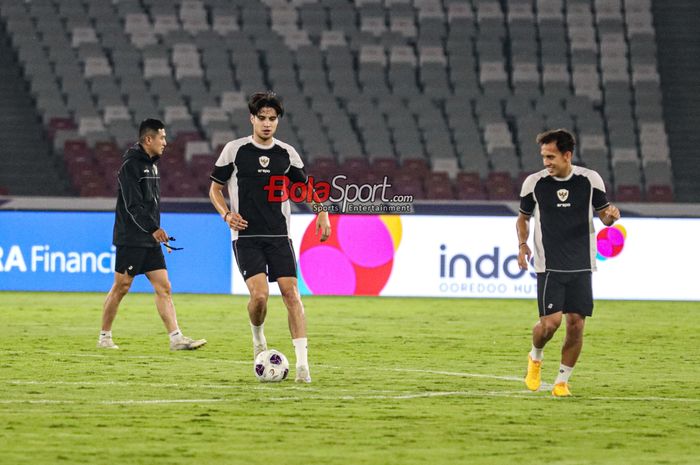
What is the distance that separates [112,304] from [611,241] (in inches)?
402

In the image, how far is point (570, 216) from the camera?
11.0 m

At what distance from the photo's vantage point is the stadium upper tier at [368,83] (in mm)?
29109

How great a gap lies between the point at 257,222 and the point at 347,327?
612 centimetres

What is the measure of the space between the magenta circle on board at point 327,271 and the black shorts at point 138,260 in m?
7.94

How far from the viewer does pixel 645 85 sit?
3228 centimetres

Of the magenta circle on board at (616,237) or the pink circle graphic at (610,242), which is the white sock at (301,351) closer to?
the pink circle graphic at (610,242)

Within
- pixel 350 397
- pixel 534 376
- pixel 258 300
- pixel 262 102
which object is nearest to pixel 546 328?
pixel 534 376

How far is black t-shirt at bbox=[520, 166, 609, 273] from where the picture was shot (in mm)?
10992

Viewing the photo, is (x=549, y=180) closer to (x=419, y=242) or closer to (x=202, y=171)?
(x=419, y=242)

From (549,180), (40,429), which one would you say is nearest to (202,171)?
(549,180)

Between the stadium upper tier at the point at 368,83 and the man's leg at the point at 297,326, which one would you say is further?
the stadium upper tier at the point at 368,83

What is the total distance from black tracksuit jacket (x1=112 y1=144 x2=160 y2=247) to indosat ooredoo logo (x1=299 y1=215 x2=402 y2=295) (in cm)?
805

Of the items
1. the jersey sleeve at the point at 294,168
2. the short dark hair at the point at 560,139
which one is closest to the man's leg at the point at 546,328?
the short dark hair at the point at 560,139

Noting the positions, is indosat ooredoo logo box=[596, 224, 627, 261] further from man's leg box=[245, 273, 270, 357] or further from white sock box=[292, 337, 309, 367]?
white sock box=[292, 337, 309, 367]
